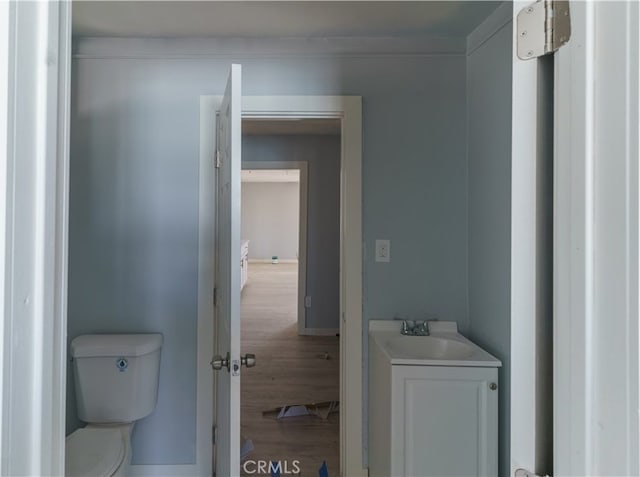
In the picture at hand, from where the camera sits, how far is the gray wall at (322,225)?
14.5 feet

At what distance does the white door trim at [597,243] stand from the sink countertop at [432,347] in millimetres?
1033

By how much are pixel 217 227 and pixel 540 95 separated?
1.65 m

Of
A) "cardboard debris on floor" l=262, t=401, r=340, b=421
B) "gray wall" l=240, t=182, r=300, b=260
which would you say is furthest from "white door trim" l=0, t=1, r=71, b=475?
"gray wall" l=240, t=182, r=300, b=260

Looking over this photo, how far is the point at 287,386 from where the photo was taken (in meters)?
3.16

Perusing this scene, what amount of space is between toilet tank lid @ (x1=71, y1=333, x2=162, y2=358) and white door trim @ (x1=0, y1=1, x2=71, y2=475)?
1340 mm

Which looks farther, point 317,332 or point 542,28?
point 317,332

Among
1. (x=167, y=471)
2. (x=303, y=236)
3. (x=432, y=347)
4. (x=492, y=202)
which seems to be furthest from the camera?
(x=303, y=236)

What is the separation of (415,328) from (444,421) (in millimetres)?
476

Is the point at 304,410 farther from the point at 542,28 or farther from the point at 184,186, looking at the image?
the point at 542,28

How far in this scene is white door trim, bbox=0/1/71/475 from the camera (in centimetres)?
48

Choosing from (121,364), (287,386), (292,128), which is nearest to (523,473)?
(121,364)

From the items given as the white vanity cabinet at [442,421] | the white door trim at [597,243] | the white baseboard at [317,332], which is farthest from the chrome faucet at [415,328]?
the white baseboard at [317,332]

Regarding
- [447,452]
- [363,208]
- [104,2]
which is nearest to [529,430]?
[447,452]

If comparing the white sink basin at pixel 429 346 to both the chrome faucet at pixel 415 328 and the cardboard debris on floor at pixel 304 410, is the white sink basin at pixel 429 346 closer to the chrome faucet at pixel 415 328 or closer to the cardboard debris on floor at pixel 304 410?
the chrome faucet at pixel 415 328
